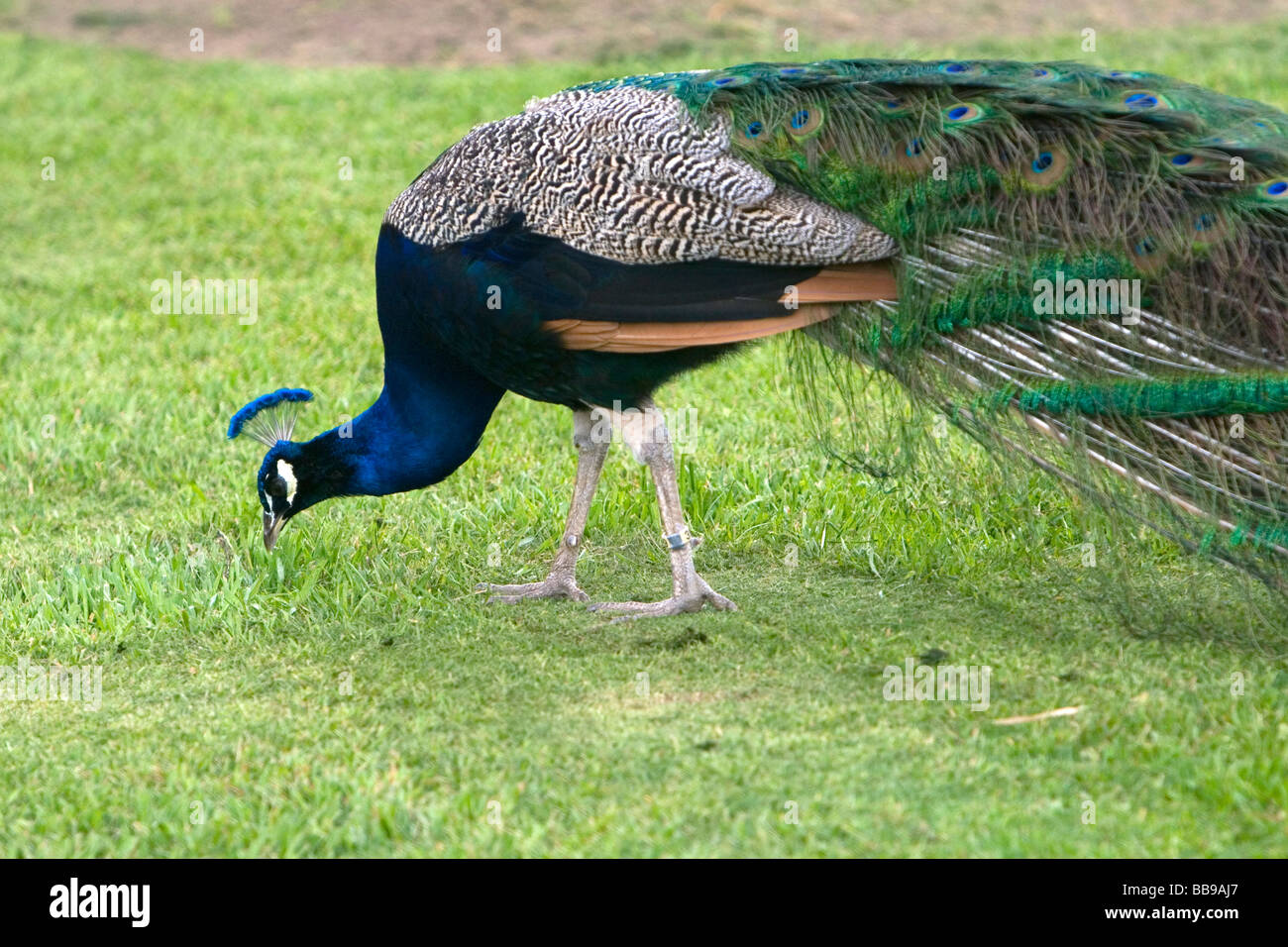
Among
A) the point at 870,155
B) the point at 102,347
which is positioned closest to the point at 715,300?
the point at 870,155

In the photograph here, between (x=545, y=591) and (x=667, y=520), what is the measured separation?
0.57 metres

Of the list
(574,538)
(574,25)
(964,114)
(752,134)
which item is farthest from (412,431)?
(574,25)

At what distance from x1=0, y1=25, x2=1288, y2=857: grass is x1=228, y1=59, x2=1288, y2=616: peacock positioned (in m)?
0.35

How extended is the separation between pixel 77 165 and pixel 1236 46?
8.48 metres

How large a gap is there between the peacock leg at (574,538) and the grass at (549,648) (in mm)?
101

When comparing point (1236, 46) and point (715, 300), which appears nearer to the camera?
point (715, 300)

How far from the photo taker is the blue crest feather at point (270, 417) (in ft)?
17.4

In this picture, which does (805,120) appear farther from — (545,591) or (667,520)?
(545,591)

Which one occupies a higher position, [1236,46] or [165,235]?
[1236,46]

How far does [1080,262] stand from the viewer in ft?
14.5

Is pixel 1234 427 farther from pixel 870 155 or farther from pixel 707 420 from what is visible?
pixel 707 420

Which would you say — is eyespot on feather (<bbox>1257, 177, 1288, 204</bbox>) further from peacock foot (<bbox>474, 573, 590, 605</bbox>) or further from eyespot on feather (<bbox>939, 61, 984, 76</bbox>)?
peacock foot (<bbox>474, 573, 590, 605</bbox>)

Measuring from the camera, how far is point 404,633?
5.07m

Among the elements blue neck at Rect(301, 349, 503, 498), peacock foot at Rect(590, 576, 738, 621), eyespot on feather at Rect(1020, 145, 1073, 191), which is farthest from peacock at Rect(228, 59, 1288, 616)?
peacock foot at Rect(590, 576, 738, 621)
